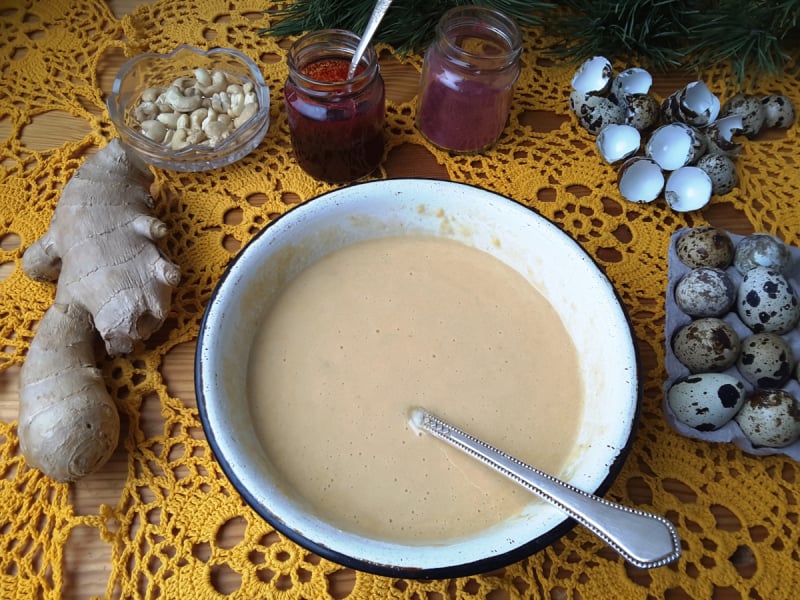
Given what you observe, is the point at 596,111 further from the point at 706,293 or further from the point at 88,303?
the point at 88,303

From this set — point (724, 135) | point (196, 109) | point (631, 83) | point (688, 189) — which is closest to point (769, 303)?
point (688, 189)

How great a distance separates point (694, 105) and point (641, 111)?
0.09m

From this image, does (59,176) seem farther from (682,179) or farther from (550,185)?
(682,179)

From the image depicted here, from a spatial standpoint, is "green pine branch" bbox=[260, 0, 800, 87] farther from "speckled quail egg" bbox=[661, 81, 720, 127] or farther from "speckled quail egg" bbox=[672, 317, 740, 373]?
"speckled quail egg" bbox=[672, 317, 740, 373]

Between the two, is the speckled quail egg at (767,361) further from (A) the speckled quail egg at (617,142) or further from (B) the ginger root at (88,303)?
(B) the ginger root at (88,303)

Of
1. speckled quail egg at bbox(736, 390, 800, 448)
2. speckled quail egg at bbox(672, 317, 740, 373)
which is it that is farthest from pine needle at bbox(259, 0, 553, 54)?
speckled quail egg at bbox(736, 390, 800, 448)

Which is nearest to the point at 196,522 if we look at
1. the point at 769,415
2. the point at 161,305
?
the point at 161,305

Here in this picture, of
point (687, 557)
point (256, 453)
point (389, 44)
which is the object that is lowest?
point (687, 557)

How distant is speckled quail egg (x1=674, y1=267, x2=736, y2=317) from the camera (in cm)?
79

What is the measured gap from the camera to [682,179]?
0.91m

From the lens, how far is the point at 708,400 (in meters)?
0.72

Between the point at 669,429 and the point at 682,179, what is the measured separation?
39 centimetres

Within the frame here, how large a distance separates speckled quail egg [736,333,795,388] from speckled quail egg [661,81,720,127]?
0.38 m

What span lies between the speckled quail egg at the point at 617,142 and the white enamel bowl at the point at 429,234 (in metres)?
0.28
